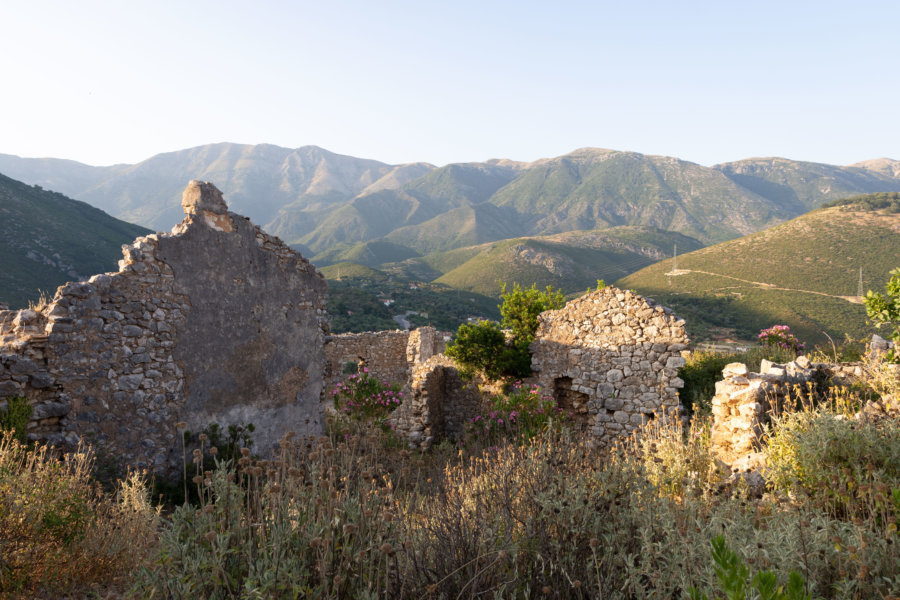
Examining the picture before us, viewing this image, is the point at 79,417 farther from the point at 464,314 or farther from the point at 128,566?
the point at 464,314

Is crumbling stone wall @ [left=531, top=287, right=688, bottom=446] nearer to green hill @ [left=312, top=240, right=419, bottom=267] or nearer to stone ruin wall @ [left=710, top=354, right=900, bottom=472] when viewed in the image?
stone ruin wall @ [left=710, top=354, right=900, bottom=472]

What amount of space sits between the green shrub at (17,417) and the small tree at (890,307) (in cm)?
1076

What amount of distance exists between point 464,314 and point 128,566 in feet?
116

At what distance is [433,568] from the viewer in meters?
2.81

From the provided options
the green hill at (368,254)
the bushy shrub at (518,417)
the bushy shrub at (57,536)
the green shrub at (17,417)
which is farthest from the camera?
the green hill at (368,254)

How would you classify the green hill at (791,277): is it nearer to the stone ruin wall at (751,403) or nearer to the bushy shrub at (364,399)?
the bushy shrub at (364,399)

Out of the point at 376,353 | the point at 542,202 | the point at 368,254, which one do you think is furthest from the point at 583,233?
the point at 542,202

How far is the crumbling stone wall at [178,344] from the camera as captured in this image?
18.8 ft

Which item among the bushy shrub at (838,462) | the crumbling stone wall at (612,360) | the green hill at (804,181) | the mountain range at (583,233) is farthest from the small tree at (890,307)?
the green hill at (804,181)

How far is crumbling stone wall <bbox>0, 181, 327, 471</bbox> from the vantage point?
5727 mm

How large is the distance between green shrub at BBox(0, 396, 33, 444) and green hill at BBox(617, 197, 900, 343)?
80.2 ft

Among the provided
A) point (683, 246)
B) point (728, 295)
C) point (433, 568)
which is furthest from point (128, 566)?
point (683, 246)

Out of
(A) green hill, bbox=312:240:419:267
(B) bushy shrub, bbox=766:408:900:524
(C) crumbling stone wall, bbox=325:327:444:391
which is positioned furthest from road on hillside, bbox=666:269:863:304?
(A) green hill, bbox=312:240:419:267

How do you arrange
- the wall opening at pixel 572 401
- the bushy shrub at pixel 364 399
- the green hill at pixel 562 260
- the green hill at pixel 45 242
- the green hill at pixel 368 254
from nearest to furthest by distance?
the wall opening at pixel 572 401
the bushy shrub at pixel 364 399
the green hill at pixel 45 242
the green hill at pixel 562 260
the green hill at pixel 368 254
